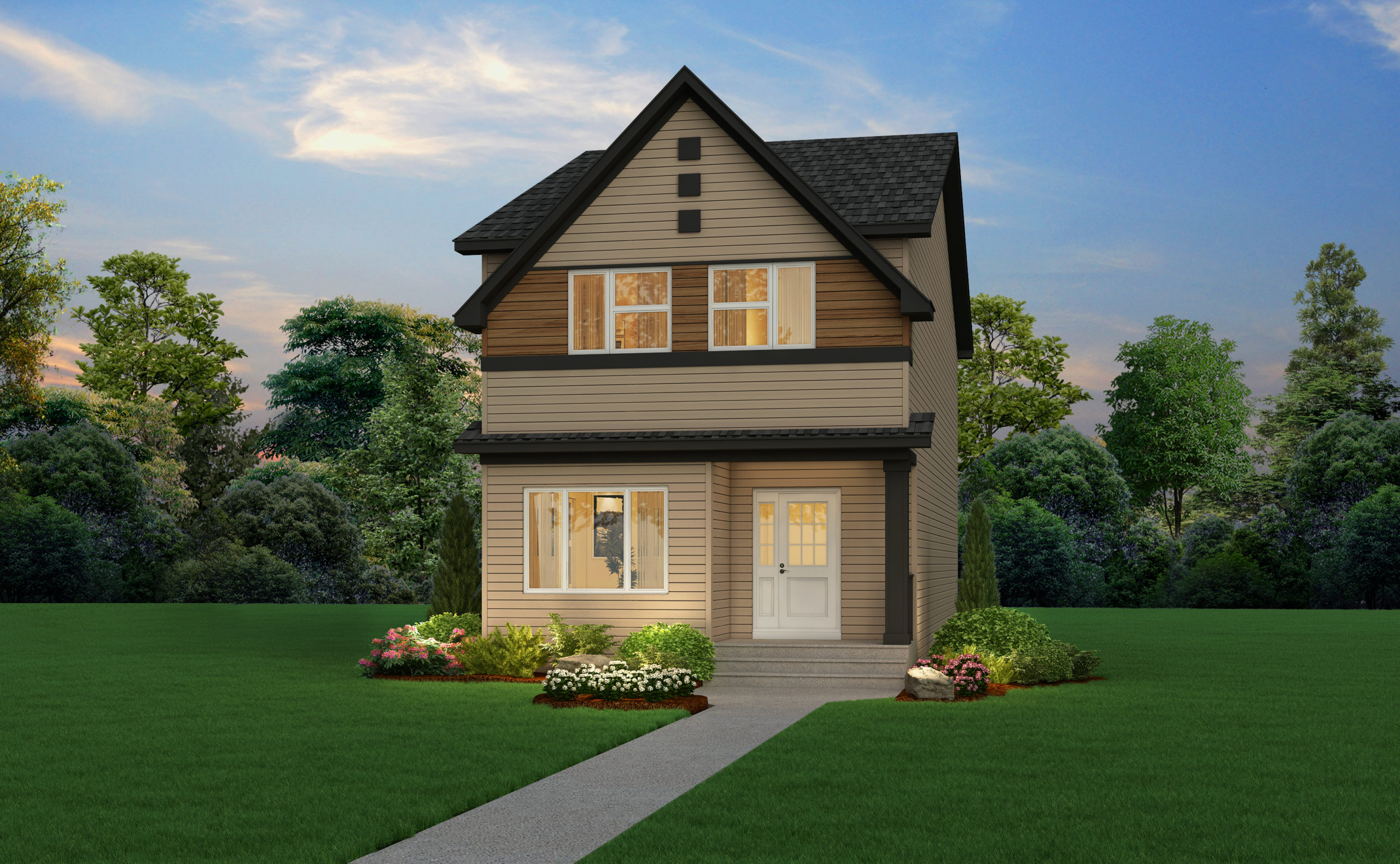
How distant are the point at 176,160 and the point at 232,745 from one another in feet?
82.8

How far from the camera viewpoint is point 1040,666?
16875mm

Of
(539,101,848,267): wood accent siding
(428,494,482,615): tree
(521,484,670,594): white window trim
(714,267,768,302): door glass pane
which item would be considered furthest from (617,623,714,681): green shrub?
(539,101,848,267): wood accent siding

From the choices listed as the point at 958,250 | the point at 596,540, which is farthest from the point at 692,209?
the point at 958,250

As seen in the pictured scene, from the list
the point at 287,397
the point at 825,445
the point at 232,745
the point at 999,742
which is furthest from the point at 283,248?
the point at 999,742

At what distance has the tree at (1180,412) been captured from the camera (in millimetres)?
54688

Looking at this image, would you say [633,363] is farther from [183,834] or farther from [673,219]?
[183,834]

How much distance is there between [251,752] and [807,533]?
34.1ft

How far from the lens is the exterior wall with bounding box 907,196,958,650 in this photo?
19781 mm

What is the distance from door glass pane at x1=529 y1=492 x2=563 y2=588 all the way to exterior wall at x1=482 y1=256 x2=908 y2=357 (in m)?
2.37

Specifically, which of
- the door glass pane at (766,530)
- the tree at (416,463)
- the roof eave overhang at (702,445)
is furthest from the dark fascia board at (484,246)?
the tree at (416,463)

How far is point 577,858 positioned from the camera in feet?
23.5

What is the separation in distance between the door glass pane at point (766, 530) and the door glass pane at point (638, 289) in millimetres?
3652

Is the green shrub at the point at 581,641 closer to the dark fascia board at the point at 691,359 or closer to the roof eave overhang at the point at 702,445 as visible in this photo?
the roof eave overhang at the point at 702,445

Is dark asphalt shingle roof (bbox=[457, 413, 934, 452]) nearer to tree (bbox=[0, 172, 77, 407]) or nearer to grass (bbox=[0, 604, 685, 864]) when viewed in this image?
A: grass (bbox=[0, 604, 685, 864])
